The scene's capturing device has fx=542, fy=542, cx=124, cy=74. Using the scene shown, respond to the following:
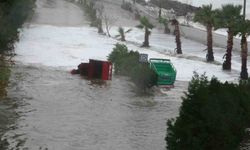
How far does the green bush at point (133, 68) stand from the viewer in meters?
28.7

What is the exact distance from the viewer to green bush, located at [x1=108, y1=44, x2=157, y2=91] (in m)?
28.7

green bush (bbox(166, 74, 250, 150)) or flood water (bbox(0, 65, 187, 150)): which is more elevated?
green bush (bbox(166, 74, 250, 150))

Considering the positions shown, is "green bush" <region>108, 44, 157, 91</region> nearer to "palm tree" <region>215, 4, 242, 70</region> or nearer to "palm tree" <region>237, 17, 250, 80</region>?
"palm tree" <region>237, 17, 250, 80</region>

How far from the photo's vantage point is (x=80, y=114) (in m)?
20.8

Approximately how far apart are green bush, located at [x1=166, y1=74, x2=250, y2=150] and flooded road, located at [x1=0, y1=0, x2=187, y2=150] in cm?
368

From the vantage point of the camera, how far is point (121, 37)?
176 feet

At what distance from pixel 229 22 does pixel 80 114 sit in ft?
67.1

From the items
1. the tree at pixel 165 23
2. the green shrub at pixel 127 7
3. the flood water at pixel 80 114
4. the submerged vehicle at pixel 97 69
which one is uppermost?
the green shrub at pixel 127 7

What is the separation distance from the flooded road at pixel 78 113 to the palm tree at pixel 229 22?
703 centimetres

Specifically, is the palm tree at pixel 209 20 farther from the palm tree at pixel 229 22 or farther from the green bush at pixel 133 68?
the green bush at pixel 133 68

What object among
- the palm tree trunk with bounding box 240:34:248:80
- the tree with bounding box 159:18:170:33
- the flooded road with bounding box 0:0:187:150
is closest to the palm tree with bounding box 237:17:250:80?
the palm tree trunk with bounding box 240:34:248:80

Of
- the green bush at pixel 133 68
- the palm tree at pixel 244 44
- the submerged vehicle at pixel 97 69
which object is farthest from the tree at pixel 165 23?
the submerged vehicle at pixel 97 69

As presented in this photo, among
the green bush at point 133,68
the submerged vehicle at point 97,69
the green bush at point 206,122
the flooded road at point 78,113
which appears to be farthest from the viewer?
the submerged vehicle at point 97,69

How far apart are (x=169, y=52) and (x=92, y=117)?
26502mm
